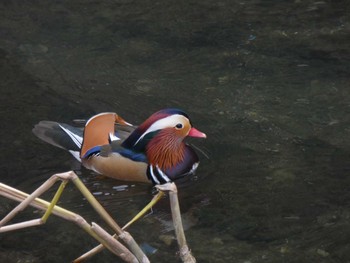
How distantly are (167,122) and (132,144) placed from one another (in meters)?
0.30

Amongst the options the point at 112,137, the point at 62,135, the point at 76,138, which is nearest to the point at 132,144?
the point at 112,137

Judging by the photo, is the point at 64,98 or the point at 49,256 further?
the point at 64,98

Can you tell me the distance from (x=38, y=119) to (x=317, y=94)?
229 cm

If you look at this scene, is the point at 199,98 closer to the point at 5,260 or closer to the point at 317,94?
the point at 317,94

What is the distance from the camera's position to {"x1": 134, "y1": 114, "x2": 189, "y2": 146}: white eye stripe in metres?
6.25

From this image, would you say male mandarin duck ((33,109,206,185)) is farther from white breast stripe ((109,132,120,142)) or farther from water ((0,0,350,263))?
water ((0,0,350,263))

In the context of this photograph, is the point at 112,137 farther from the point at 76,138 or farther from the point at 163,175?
the point at 163,175

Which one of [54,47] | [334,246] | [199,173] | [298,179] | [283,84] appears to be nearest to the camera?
[334,246]

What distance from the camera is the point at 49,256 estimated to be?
4914mm

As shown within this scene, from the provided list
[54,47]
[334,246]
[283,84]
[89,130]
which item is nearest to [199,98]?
[283,84]

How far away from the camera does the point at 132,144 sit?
6.31 metres

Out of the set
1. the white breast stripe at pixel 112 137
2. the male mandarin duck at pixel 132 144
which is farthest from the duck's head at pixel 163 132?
the white breast stripe at pixel 112 137

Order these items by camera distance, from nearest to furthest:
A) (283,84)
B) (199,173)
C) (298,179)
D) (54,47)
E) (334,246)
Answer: (334,246) → (298,179) → (199,173) → (283,84) → (54,47)

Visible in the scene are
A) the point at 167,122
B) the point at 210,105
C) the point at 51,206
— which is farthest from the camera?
the point at 210,105
